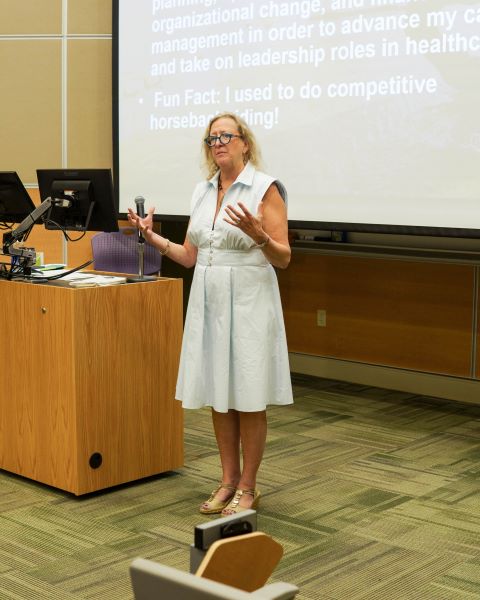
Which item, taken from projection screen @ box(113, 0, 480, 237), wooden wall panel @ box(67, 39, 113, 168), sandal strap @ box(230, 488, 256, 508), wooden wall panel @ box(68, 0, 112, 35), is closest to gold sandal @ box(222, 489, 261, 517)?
sandal strap @ box(230, 488, 256, 508)

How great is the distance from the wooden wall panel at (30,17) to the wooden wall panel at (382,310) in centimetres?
232

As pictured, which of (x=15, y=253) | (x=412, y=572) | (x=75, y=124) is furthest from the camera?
(x=75, y=124)

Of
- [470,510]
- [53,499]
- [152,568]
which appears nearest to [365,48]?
[470,510]

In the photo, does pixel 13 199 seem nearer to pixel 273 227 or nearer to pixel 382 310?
pixel 273 227

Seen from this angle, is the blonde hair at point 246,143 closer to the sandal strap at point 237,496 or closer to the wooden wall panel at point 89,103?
the sandal strap at point 237,496

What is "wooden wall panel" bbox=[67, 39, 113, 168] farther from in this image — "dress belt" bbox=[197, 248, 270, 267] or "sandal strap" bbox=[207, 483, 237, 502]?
"sandal strap" bbox=[207, 483, 237, 502]

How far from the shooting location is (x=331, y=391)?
5.76 metres

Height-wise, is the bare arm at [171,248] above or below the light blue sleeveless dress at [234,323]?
above

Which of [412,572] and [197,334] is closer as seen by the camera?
[412,572]

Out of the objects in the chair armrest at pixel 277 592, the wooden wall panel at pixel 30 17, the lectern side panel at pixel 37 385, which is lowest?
the lectern side panel at pixel 37 385

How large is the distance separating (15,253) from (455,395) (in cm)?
291

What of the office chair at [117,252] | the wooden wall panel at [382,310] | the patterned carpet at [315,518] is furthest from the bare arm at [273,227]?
the office chair at [117,252]

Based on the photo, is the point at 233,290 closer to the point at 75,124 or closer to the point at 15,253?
the point at 15,253

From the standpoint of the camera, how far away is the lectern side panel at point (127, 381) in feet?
11.8
